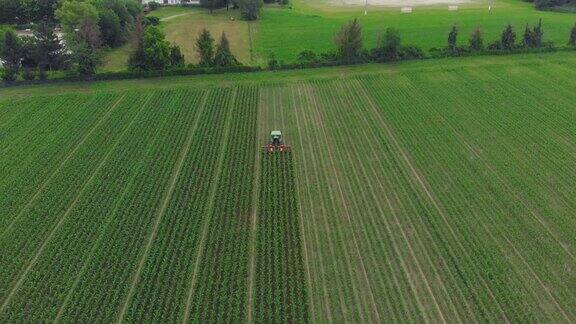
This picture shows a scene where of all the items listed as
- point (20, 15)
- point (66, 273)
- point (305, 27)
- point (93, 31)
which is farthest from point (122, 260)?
point (20, 15)

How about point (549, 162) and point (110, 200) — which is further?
point (549, 162)

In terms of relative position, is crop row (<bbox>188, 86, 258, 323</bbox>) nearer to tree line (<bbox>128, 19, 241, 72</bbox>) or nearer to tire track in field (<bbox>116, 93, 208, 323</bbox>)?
tire track in field (<bbox>116, 93, 208, 323</bbox>)

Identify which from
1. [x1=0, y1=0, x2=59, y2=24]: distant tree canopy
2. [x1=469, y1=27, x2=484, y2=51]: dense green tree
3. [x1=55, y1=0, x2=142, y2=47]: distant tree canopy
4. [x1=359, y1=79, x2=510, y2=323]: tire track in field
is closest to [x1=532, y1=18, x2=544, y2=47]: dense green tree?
[x1=469, y1=27, x2=484, y2=51]: dense green tree

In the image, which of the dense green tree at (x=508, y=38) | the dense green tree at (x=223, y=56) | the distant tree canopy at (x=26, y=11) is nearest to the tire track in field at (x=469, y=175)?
the dense green tree at (x=508, y=38)

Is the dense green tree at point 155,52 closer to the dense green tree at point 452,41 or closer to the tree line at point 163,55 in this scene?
the tree line at point 163,55

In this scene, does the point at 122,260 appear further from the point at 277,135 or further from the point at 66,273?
the point at 277,135

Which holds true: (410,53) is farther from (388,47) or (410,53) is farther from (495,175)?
(495,175)
